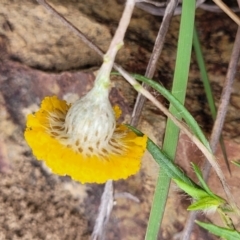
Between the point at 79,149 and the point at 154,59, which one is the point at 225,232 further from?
the point at 154,59

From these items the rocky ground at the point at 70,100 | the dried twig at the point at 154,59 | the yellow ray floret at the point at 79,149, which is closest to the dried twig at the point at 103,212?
the rocky ground at the point at 70,100

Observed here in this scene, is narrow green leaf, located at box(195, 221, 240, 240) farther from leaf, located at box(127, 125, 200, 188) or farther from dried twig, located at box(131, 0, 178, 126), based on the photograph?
dried twig, located at box(131, 0, 178, 126)

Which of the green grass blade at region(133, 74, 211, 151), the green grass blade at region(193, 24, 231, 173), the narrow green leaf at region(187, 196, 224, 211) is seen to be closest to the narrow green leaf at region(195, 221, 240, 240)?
the narrow green leaf at region(187, 196, 224, 211)

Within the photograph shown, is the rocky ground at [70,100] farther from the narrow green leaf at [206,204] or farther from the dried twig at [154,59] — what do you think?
the narrow green leaf at [206,204]

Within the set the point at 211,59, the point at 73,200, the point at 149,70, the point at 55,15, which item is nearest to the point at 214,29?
the point at 211,59

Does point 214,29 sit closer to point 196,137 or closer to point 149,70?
point 149,70
